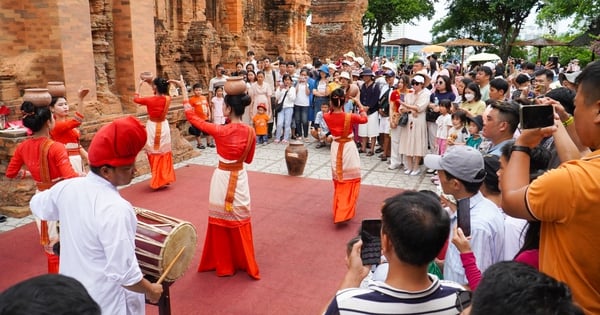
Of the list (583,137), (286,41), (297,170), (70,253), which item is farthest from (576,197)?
(286,41)

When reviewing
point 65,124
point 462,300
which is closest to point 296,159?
point 65,124

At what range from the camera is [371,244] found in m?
2.09

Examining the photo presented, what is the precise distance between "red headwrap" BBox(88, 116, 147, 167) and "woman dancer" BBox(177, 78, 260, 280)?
201cm

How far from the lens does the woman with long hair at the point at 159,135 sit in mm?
7402

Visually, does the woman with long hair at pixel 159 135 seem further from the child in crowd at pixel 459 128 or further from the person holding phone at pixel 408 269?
the person holding phone at pixel 408 269

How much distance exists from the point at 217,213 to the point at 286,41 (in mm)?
15813

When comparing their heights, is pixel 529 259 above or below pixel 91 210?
below

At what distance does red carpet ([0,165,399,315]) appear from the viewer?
4238 mm

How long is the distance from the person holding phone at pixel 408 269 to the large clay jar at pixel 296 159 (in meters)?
Answer: 6.69

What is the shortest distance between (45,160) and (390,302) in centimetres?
356

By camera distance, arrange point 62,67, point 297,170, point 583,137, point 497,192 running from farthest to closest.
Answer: point 297,170, point 62,67, point 497,192, point 583,137

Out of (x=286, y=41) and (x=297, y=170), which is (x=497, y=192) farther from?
(x=286, y=41)

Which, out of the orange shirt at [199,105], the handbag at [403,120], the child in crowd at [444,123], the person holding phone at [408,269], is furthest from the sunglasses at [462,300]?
the orange shirt at [199,105]

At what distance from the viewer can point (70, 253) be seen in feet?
8.00
